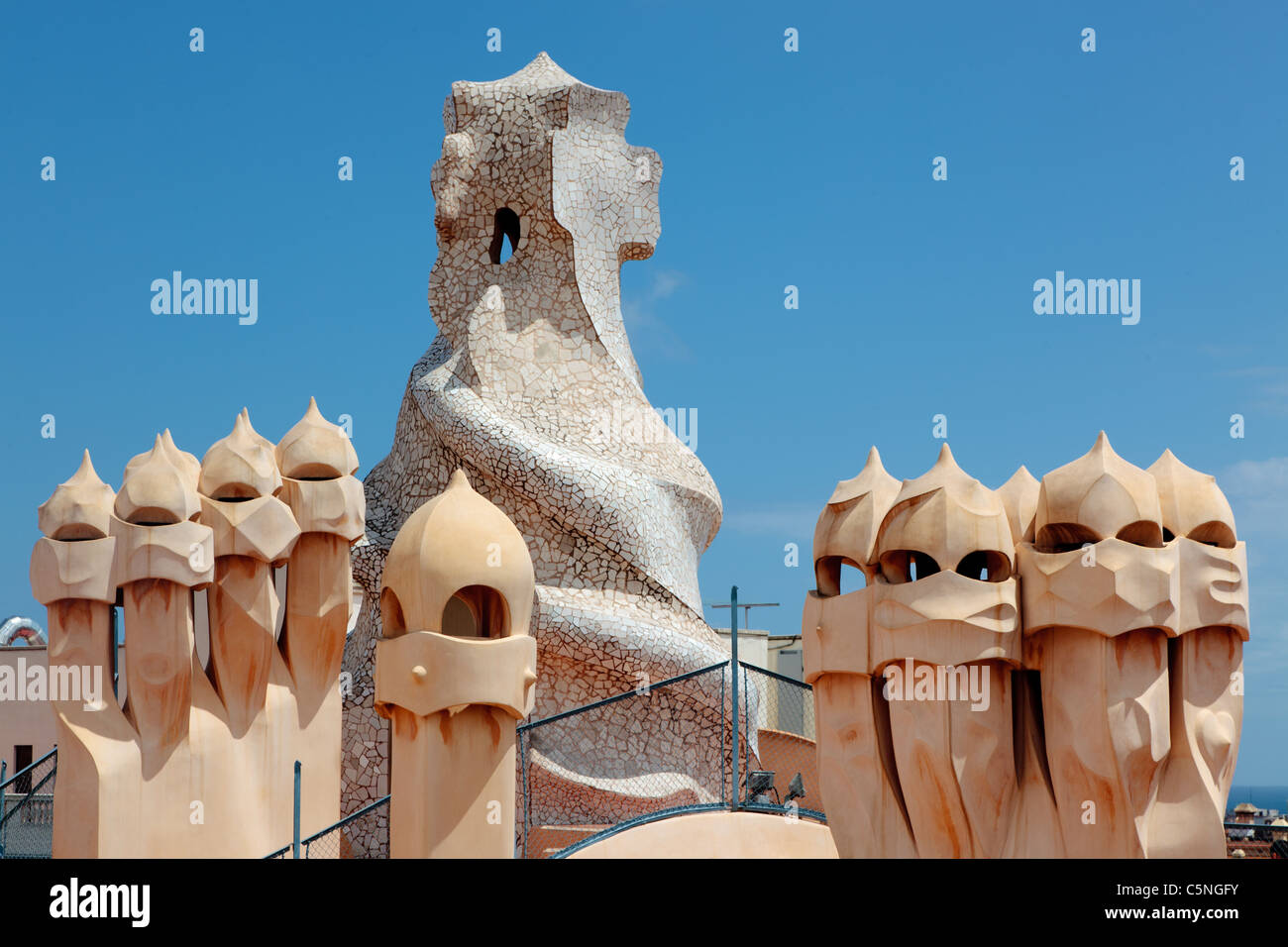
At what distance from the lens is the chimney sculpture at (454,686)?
24.0ft

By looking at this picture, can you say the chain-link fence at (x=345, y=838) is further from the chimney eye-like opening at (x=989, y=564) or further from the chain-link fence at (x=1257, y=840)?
the chain-link fence at (x=1257, y=840)

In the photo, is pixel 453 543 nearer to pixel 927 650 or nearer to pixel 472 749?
pixel 472 749

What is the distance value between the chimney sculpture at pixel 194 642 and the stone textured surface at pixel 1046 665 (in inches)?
142

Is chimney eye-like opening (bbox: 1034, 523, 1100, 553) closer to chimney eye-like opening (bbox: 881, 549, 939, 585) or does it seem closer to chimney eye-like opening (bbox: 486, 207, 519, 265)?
chimney eye-like opening (bbox: 881, 549, 939, 585)

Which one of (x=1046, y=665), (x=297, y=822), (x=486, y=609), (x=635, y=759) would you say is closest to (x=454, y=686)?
(x=486, y=609)

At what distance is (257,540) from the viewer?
351 inches

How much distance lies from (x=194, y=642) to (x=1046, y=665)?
494 centimetres

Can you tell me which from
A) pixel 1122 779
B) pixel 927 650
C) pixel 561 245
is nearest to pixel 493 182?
pixel 561 245

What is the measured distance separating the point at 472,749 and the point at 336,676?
2442 millimetres

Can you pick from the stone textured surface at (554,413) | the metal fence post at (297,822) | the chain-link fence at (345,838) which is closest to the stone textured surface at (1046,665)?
the metal fence post at (297,822)

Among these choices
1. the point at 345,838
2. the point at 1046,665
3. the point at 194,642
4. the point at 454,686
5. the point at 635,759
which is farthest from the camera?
the point at 635,759

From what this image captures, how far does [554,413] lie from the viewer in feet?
39.3

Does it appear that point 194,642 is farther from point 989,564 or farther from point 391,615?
point 989,564

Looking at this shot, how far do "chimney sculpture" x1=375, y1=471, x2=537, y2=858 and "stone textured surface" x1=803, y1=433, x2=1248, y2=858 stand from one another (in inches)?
63.3
